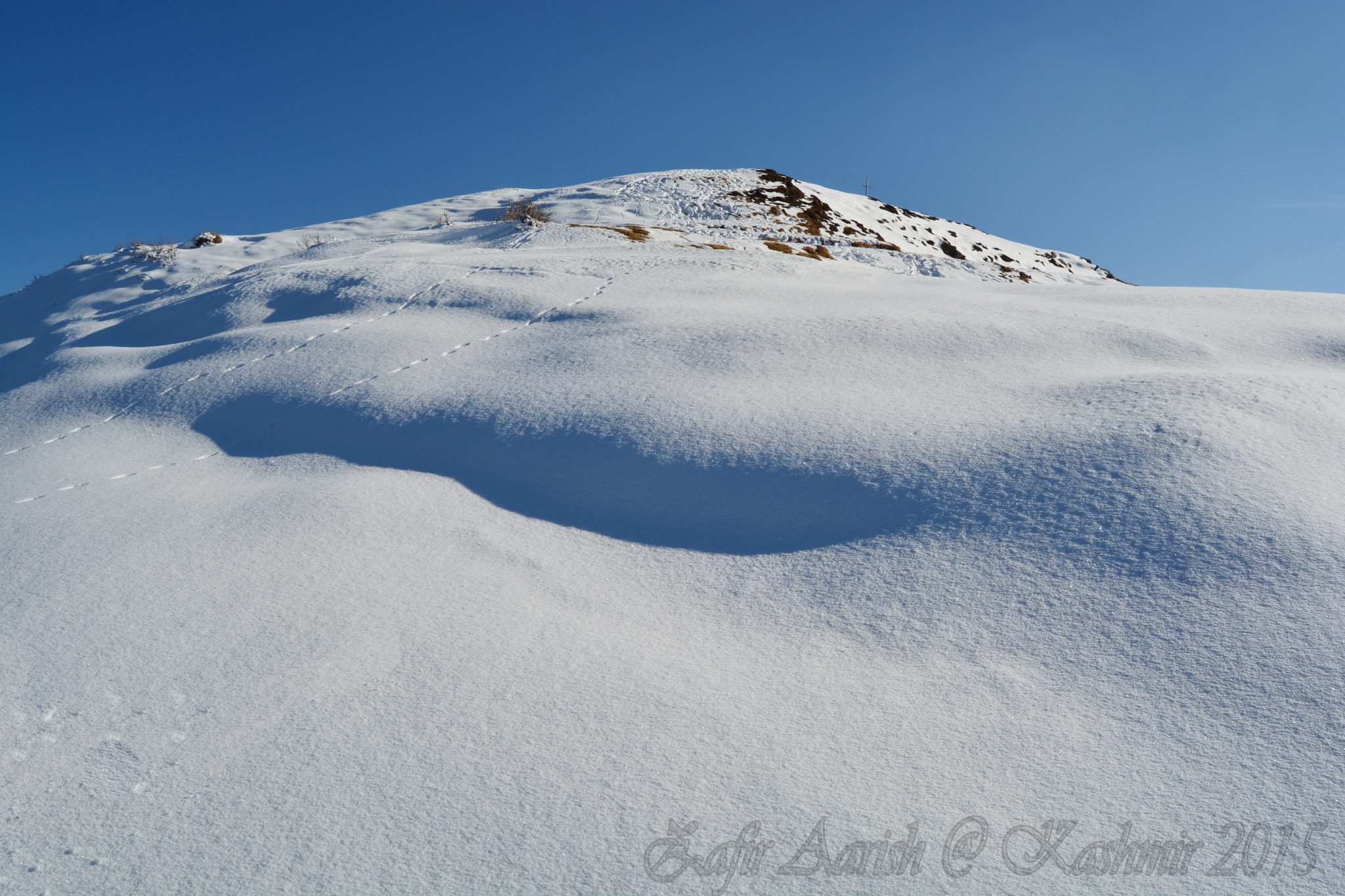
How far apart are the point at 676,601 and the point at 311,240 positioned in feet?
35.6

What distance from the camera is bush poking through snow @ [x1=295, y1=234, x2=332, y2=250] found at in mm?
10781

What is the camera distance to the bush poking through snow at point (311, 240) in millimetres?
10781

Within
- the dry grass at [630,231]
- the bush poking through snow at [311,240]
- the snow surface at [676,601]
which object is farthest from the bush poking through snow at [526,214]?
the snow surface at [676,601]

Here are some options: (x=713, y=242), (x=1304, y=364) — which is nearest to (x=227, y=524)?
(x=1304, y=364)

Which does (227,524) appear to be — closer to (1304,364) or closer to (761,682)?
(761,682)

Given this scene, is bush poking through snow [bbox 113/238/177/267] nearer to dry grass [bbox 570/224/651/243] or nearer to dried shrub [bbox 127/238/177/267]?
dried shrub [bbox 127/238/177/267]

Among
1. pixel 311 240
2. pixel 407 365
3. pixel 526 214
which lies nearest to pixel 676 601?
pixel 407 365

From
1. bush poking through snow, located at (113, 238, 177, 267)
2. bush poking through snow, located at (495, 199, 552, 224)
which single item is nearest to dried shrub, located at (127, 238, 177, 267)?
bush poking through snow, located at (113, 238, 177, 267)

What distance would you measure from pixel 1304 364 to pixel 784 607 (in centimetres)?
361

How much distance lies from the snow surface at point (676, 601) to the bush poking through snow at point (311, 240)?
246 inches

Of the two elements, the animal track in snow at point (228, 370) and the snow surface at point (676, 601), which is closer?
the snow surface at point (676, 601)

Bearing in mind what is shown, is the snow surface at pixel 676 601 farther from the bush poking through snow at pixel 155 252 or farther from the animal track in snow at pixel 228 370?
the bush poking through snow at pixel 155 252

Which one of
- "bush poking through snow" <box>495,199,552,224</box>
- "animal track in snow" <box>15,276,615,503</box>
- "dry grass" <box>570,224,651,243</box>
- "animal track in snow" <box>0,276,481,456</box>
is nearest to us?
"animal track in snow" <box>15,276,615,503</box>

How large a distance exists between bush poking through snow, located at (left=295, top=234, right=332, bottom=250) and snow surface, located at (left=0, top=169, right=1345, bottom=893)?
20.5ft
